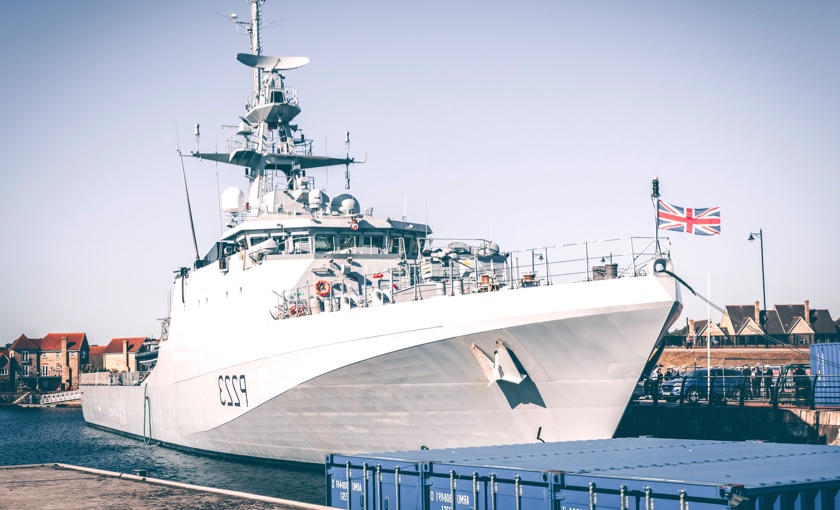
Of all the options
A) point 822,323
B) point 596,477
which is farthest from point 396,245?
point 822,323

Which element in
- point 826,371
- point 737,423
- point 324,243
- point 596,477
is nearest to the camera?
point 596,477

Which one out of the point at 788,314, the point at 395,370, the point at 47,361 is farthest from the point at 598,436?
the point at 47,361

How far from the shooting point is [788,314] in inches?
2817

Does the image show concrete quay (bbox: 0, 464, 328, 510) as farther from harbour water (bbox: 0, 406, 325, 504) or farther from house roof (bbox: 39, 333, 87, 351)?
house roof (bbox: 39, 333, 87, 351)

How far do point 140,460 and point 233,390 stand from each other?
27.0ft

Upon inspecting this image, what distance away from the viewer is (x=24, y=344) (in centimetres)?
9712

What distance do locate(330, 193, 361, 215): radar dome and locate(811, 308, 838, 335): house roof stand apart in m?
55.9

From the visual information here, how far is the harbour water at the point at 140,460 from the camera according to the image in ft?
70.0

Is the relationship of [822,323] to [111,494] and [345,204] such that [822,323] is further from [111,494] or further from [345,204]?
[111,494]

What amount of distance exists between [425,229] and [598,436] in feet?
33.1

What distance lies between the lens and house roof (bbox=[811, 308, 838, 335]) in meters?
70.7

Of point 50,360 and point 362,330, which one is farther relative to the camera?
point 50,360

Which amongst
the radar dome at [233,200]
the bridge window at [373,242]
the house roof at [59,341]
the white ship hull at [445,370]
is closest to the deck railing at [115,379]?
the radar dome at [233,200]

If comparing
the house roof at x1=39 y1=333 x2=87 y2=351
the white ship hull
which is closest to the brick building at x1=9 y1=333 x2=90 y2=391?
the house roof at x1=39 y1=333 x2=87 y2=351
